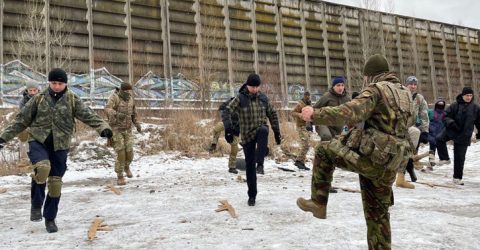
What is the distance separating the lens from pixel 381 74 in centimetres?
298

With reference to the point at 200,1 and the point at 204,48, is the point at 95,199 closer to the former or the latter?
the point at 204,48

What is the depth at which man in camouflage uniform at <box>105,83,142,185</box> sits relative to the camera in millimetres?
7910

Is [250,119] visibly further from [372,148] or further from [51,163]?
[372,148]

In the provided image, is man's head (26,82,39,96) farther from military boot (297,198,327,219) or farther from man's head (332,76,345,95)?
military boot (297,198,327,219)

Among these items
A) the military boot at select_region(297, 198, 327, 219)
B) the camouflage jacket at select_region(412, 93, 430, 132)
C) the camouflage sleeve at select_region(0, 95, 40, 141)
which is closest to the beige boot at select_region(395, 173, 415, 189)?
the camouflage jacket at select_region(412, 93, 430, 132)

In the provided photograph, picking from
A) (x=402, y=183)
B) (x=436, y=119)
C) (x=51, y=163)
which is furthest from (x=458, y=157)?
(x=51, y=163)

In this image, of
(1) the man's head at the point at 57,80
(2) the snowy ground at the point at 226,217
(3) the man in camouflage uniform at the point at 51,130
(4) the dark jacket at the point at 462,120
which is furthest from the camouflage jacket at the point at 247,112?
(4) the dark jacket at the point at 462,120

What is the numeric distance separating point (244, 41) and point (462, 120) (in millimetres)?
14592

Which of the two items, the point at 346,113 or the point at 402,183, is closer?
the point at 346,113

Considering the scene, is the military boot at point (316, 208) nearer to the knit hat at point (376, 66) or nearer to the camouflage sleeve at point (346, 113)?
the camouflage sleeve at point (346, 113)

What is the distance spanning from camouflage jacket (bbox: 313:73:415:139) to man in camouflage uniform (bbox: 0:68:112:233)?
2823 mm

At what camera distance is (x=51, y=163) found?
14.8 ft

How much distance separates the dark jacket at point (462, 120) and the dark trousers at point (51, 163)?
21.9 feet

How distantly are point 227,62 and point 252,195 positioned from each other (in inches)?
590
